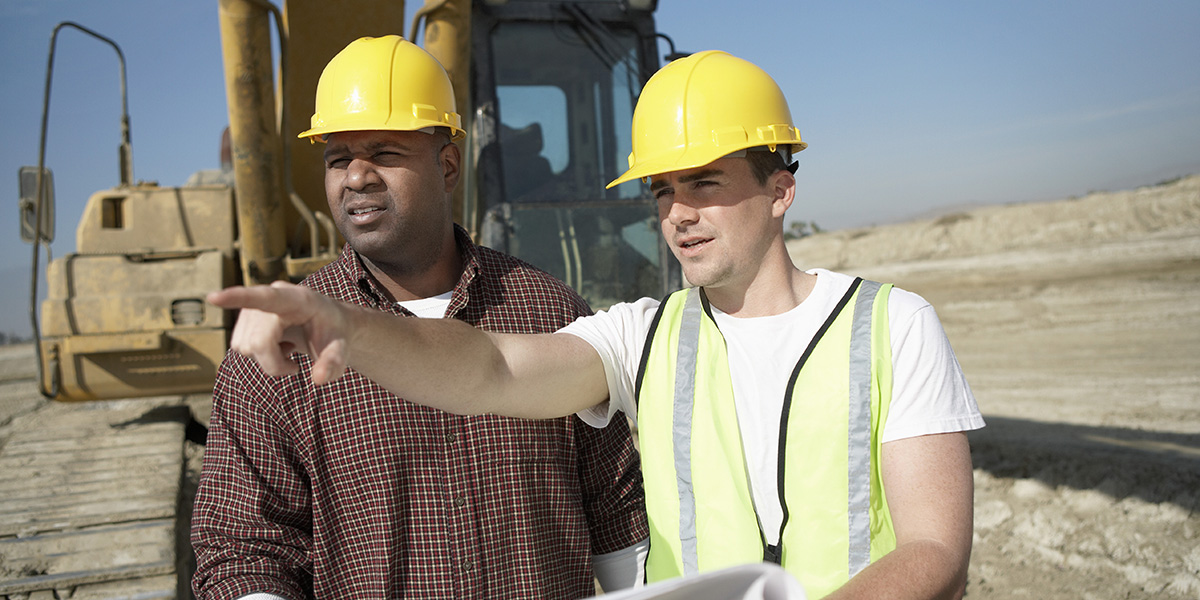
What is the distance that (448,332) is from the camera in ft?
5.40

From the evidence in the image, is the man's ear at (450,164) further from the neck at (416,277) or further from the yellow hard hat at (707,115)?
the yellow hard hat at (707,115)

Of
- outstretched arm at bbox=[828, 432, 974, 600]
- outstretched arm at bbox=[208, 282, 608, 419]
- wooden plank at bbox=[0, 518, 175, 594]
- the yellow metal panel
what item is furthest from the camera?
the yellow metal panel

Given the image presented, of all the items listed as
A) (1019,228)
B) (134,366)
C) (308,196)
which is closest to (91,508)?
(134,366)

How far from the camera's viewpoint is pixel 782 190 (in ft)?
6.30

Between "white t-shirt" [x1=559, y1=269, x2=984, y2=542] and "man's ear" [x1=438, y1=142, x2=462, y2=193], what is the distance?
70cm

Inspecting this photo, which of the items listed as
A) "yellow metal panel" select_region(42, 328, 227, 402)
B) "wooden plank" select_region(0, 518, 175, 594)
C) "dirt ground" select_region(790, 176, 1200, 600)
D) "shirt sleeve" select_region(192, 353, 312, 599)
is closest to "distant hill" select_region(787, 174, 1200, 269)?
"dirt ground" select_region(790, 176, 1200, 600)

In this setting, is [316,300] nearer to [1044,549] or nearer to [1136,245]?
[1044,549]

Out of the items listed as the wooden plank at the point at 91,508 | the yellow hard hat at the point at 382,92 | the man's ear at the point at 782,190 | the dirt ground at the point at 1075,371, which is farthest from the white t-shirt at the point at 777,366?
the dirt ground at the point at 1075,371

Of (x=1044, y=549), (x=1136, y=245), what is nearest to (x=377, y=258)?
(x=1044, y=549)

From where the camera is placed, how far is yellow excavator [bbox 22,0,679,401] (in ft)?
13.7

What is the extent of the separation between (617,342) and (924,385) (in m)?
0.67

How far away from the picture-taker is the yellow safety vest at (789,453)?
Answer: 62.6 inches

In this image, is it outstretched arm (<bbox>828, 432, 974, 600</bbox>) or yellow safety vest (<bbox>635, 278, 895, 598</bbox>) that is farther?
yellow safety vest (<bbox>635, 278, 895, 598</bbox>)

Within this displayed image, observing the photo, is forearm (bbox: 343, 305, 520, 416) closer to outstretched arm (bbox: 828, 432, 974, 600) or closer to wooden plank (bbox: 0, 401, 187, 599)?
outstretched arm (bbox: 828, 432, 974, 600)
